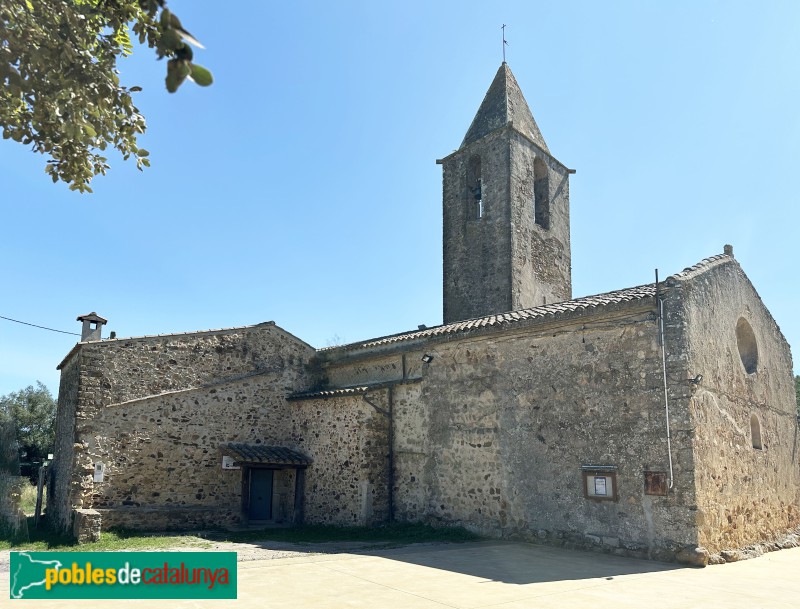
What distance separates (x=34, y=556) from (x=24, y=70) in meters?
8.59

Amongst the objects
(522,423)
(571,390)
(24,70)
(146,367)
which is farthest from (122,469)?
(24,70)

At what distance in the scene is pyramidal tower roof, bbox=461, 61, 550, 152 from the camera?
861 inches

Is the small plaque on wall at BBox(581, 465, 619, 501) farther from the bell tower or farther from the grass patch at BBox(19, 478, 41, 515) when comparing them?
the grass patch at BBox(19, 478, 41, 515)

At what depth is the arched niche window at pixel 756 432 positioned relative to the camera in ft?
46.4

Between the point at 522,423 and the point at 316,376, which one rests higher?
the point at 316,376

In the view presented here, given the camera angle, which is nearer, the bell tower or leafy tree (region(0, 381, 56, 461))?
the bell tower

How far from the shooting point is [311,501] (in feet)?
53.9

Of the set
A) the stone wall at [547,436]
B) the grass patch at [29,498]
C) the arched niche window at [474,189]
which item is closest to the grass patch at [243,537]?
the stone wall at [547,436]

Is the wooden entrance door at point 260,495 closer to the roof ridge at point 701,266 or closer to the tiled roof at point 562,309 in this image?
the tiled roof at point 562,309

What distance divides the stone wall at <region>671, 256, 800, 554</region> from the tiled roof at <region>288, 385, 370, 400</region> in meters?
7.71

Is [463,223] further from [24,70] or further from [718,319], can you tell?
[24,70]

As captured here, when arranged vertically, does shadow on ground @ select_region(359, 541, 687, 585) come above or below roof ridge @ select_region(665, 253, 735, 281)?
below

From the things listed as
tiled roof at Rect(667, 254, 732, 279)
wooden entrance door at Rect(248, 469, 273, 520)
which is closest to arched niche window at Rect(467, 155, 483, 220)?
tiled roof at Rect(667, 254, 732, 279)

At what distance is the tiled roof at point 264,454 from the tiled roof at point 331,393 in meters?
1.49
